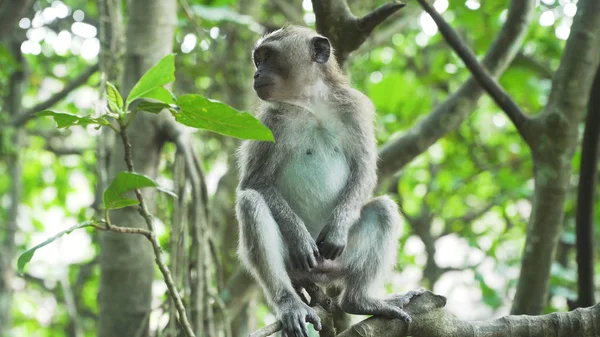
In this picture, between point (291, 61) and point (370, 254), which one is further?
point (291, 61)

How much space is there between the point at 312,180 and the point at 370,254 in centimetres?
67

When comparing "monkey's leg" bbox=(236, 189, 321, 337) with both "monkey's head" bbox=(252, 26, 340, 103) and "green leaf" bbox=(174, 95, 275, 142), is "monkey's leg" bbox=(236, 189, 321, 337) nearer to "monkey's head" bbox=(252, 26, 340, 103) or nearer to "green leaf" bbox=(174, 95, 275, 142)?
"monkey's head" bbox=(252, 26, 340, 103)

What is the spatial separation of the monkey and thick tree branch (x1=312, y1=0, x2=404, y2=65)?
0.32 feet

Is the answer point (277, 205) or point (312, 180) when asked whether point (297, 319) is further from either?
point (312, 180)

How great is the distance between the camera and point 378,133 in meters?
7.75

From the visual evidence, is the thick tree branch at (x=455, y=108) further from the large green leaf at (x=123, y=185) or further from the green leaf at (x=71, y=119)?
the green leaf at (x=71, y=119)

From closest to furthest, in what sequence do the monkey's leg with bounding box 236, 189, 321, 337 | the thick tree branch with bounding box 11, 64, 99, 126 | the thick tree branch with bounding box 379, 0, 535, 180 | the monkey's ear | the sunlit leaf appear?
the monkey's leg with bounding box 236, 189, 321, 337 → the monkey's ear → the thick tree branch with bounding box 379, 0, 535, 180 → the sunlit leaf → the thick tree branch with bounding box 11, 64, 99, 126

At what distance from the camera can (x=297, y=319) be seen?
354 cm

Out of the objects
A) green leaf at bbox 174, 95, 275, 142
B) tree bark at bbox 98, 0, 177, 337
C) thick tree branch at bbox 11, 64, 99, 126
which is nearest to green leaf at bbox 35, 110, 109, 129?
green leaf at bbox 174, 95, 275, 142

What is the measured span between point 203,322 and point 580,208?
269 centimetres

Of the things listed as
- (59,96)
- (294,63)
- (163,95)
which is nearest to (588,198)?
(294,63)

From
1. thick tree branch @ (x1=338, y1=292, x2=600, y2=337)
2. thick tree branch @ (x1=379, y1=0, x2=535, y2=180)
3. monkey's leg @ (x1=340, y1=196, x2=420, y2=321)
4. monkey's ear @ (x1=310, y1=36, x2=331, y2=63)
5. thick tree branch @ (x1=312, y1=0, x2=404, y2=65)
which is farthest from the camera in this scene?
thick tree branch @ (x1=379, y1=0, x2=535, y2=180)

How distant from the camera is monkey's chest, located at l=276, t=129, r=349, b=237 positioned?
457 cm

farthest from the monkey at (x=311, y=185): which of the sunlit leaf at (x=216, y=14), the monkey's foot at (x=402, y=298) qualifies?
the sunlit leaf at (x=216, y=14)
